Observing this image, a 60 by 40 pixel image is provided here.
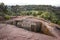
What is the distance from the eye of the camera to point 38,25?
505cm

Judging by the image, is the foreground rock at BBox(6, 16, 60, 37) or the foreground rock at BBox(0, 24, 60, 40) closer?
the foreground rock at BBox(0, 24, 60, 40)

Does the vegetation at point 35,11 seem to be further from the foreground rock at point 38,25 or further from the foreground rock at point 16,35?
the foreground rock at point 16,35

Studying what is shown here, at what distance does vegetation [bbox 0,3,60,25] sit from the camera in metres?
5.56

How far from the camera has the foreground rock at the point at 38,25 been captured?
16.0 ft

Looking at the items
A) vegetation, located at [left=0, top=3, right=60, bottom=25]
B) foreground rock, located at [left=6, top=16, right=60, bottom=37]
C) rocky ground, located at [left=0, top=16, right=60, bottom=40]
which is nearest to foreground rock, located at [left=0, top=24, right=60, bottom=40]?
rocky ground, located at [left=0, top=16, right=60, bottom=40]

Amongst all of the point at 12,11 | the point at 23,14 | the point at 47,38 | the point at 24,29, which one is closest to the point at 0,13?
the point at 12,11

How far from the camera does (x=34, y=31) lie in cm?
497

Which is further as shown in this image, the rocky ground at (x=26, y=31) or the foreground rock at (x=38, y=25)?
the foreground rock at (x=38, y=25)

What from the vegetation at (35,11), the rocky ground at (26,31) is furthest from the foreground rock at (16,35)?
the vegetation at (35,11)

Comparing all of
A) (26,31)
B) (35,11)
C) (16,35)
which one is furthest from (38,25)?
(16,35)

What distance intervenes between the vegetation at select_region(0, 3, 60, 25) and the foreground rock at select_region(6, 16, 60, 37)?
411 mm

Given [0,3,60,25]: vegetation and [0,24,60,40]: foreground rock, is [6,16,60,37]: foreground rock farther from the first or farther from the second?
[0,3,60,25]: vegetation

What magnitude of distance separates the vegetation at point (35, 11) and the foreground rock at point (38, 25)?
0.41 metres

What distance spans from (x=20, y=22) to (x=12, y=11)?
898 mm
